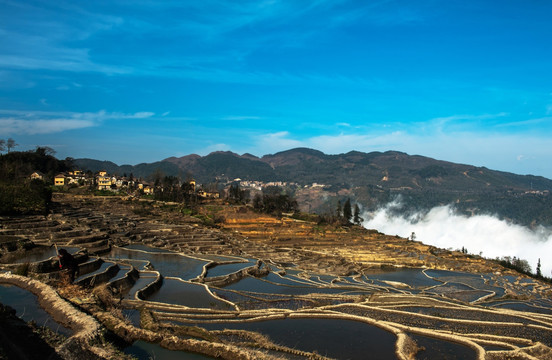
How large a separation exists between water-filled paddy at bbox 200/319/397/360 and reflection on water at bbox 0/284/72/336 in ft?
21.7

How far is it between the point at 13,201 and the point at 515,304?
5230 centimetres

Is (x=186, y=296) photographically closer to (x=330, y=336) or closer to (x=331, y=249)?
(x=330, y=336)

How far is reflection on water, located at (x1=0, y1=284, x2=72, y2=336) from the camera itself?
44.2 ft

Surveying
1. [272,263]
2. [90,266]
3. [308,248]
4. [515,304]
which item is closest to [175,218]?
[308,248]

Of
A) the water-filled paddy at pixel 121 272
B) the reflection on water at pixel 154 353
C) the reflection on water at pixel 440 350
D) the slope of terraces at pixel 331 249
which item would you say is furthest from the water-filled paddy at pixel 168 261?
the reflection on water at pixel 440 350

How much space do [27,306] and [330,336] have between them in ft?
41.6

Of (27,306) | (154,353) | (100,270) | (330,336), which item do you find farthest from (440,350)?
(100,270)

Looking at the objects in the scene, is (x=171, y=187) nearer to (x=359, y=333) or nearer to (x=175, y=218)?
(x=175, y=218)

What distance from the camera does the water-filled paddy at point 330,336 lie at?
1642 centimetres

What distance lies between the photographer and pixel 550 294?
1532 inches

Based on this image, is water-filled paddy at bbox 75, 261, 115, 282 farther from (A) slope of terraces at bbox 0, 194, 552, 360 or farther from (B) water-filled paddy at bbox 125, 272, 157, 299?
(B) water-filled paddy at bbox 125, 272, 157, 299

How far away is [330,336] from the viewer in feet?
59.9

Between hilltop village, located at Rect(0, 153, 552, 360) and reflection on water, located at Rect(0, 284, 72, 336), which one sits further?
hilltop village, located at Rect(0, 153, 552, 360)

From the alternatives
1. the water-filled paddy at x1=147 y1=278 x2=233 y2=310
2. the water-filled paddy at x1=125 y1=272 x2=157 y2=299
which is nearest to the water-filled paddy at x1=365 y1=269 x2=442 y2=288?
the water-filled paddy at x1=147 y1=278 x2=233 y2=310
